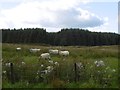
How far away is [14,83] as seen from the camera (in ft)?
59.8

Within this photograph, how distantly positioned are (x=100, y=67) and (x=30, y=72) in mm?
4065

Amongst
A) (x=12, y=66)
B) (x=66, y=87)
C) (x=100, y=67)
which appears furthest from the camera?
(x=100, y=67)

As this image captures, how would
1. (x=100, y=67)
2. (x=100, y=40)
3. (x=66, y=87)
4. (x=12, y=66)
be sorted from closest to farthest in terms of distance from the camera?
(x=66, y=87)
(x=12, y=66)
(x=100, y=67)
(x=100, y=40)

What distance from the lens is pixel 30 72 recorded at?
19359 mm

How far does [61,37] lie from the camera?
129m

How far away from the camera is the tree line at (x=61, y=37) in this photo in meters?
123

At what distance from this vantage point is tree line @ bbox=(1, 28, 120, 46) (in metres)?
123

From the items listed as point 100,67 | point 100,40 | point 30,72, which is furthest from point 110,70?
point 100,40

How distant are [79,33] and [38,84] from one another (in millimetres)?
115935

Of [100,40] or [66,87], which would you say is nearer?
[66,87]

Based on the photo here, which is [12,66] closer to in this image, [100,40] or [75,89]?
[75,89]

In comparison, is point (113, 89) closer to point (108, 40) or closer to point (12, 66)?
point (12, 66)

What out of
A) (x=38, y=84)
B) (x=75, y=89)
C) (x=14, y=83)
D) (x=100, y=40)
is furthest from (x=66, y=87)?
(x=100, y=40)

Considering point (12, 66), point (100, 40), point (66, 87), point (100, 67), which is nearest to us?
point (66, 87)
